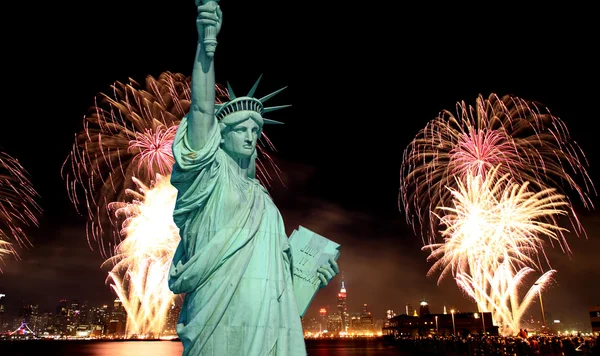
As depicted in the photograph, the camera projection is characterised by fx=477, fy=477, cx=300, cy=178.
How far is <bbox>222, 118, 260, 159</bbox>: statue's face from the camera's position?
6812 millimetres

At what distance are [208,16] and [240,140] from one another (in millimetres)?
1717

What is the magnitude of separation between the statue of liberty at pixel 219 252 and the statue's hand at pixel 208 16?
0.01 metres

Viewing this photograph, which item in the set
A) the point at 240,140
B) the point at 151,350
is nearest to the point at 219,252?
the point at 240,140

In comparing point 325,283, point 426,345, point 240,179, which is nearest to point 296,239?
point 325,283

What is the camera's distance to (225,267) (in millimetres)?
5992

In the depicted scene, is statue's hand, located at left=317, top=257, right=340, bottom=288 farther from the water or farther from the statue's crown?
the water

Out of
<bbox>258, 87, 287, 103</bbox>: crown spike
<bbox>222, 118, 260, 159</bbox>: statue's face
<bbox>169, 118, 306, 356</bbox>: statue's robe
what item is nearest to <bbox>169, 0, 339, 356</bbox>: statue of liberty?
<bbox>169, 118, 306, 356</bbox>: statue's robe

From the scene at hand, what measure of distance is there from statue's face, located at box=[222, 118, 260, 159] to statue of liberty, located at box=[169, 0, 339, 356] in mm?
175

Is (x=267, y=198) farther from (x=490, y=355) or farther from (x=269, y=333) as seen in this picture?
(x=490, y=355)

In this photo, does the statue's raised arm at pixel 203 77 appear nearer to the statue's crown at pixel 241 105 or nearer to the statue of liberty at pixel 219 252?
the statue of liberty at pixel 219 252

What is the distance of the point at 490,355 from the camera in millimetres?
30766

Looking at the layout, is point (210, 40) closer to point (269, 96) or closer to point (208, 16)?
point (208, 16)

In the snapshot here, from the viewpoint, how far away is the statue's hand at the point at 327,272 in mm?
7009

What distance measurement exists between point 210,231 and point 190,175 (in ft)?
2.52
